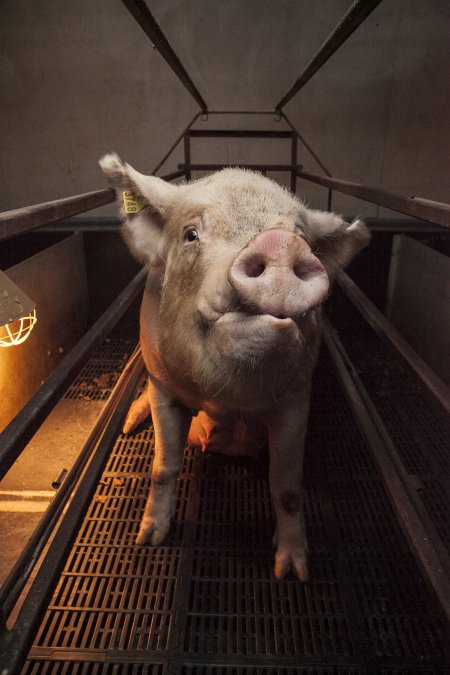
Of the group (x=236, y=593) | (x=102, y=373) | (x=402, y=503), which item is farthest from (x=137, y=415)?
(x=402, y=503)

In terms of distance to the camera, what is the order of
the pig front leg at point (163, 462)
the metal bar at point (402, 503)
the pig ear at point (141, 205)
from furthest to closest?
the pig front leg at point (163, 462), the pig ear at point (141, 205), the metal bar at point (402, 503)

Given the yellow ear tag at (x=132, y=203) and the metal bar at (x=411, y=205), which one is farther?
the yellow ear tag at (x=132, y=203)

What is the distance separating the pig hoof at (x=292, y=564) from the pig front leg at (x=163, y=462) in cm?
54

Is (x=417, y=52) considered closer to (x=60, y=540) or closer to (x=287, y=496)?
(x=287, y=496)

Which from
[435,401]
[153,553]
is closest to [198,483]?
[153,553]

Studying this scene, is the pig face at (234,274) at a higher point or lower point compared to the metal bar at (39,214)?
lower

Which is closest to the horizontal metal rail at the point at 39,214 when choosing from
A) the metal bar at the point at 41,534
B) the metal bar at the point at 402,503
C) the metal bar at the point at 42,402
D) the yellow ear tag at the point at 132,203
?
the yellow ear tag at the point at 132,203

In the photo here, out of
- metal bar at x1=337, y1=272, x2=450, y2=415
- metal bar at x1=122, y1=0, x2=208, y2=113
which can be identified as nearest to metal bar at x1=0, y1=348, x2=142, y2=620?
metal bar at x1=337, y1=272, x2=450, y2=415

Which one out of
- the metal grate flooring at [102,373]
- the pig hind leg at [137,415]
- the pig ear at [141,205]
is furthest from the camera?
the metal grate flooring at [102,373]

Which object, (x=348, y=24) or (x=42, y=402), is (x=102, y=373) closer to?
(x=42, y=402)

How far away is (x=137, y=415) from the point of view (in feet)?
10.6

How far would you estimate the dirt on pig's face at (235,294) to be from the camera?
4.13ft

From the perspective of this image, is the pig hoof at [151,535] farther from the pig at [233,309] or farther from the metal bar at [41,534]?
the metal bar at [41,534]

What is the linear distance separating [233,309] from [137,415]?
201 centimetres
